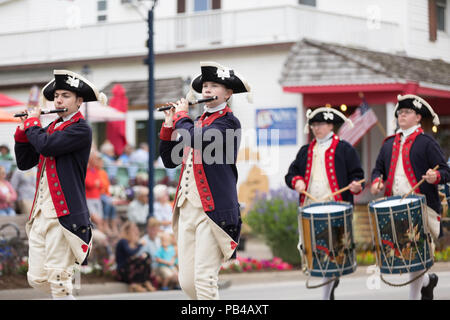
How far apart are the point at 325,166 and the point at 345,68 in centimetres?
1191

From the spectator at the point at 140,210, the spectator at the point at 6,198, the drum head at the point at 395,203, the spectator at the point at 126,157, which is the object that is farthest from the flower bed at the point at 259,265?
the drum head at the point at 395,203

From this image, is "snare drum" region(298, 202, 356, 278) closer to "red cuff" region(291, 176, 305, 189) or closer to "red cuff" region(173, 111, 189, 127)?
"red cuff" region(291, 176, 305, 189)

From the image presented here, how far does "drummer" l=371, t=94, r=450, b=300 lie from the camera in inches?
345

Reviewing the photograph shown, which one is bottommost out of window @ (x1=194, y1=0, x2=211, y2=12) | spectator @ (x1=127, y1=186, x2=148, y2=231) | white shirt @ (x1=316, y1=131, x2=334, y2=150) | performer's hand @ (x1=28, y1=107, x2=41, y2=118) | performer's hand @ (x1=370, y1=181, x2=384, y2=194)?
spectator @ (x1=127, y1=186, x2=148, y2=231)

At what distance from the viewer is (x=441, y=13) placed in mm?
24500

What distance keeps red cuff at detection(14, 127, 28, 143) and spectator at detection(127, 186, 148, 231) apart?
7207 mm

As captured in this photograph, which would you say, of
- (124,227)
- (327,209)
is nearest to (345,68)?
(124,227)

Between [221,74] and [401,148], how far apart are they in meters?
2.80

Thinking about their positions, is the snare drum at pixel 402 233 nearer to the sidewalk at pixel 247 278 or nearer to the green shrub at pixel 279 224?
the sidewalk at pixel 247 278

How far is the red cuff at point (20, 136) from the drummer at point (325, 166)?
3.19 m

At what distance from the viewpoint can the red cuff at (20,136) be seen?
23.7ft

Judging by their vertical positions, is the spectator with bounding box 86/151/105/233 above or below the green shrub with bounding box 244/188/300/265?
above

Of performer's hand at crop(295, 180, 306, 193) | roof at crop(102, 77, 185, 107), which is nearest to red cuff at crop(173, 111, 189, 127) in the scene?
performer's hand at crop(295, 180, 306, 193)
